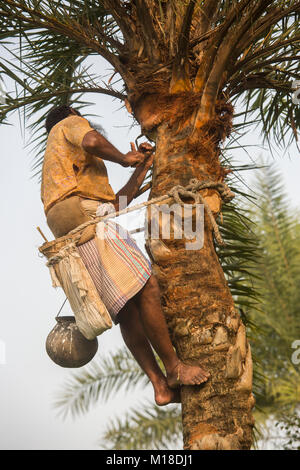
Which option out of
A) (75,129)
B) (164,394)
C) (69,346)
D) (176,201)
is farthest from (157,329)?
(75,129)

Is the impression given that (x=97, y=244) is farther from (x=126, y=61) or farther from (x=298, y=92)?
(x=298, y=92)

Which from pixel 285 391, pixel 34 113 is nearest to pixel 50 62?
pixel 34 113

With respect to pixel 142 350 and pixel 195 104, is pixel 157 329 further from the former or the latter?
pixel 195 104

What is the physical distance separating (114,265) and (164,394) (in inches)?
28.1

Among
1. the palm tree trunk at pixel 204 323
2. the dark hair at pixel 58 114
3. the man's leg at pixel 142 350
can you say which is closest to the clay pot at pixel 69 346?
the man's leg at pixel 142 350

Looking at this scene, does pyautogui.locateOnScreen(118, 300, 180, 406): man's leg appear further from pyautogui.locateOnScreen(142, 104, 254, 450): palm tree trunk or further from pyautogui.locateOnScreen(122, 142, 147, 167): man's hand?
pyautogui.locateOnScreen(122, 142, 147, 167): man's hand

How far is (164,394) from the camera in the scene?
3477mm

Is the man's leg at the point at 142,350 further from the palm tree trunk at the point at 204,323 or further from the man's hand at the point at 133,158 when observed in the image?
the man's hand at the point at 133,158

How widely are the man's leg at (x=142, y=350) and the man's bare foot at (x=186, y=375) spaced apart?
13 centimetres

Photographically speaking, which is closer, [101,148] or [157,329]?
[157,329]

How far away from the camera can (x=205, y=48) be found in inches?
161

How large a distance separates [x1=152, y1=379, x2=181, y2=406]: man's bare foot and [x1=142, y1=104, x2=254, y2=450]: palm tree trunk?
199 mm

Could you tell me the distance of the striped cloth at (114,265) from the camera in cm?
343
